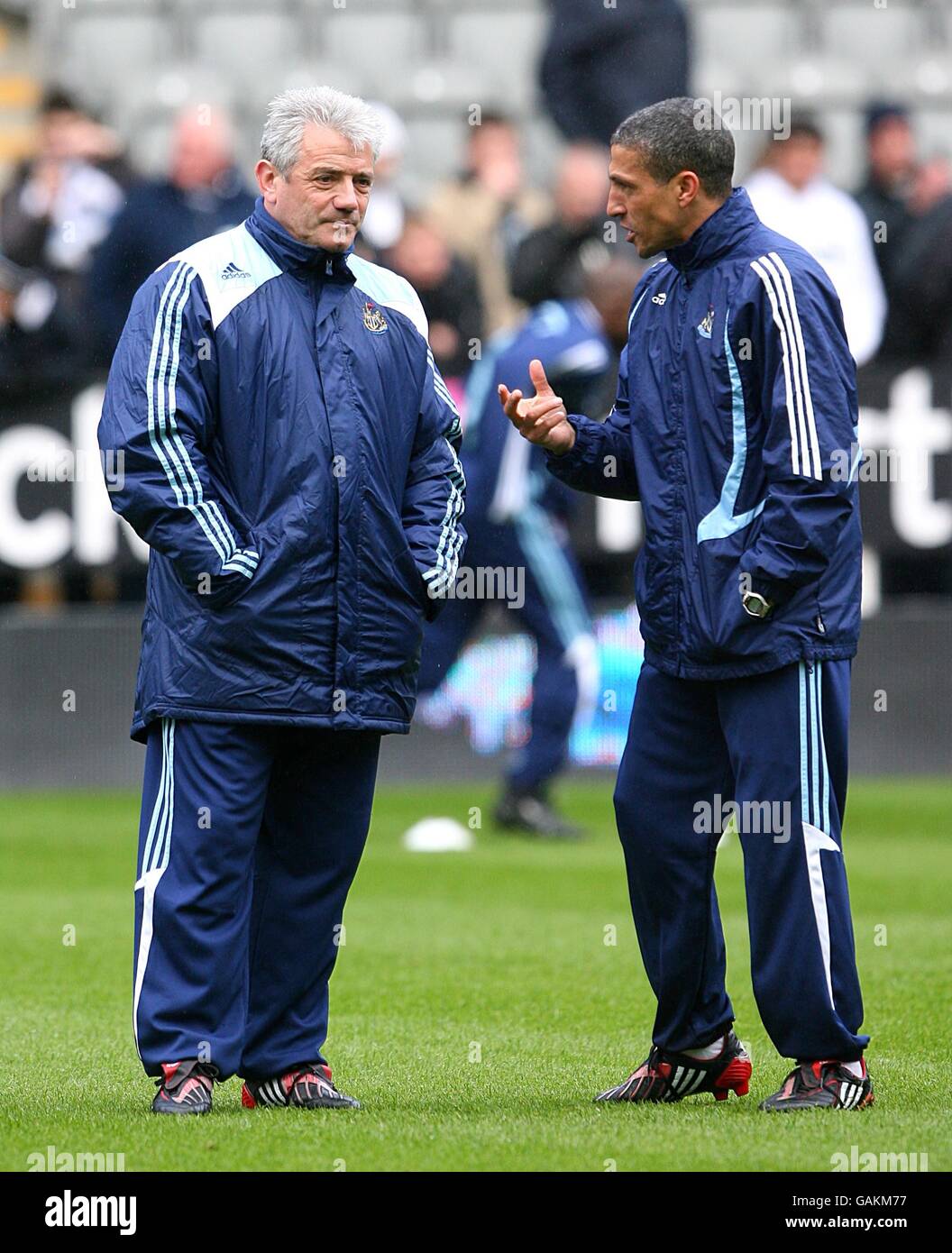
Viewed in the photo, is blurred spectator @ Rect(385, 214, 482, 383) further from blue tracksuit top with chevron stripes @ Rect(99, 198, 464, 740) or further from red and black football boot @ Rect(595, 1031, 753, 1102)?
red and black football boot @ Rect(595, 1031, 753, 1102)

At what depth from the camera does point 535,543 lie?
1088 cm

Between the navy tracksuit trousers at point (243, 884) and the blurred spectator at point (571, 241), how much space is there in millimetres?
6076

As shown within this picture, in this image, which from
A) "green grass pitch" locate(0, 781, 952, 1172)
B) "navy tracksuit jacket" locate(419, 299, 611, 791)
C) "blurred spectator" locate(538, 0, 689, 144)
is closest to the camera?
"green grass pitch" locate(0, 781, 952, 1172)

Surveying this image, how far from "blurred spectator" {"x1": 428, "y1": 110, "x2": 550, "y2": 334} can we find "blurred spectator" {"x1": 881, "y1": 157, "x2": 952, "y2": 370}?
2.06 metres

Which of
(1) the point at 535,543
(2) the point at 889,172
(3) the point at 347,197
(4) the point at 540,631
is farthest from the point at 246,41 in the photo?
(3) the point at 347,197

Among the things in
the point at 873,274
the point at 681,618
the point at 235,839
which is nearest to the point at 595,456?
the point at 681,618

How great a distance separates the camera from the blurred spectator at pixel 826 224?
1269cm

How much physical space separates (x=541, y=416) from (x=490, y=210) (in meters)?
8.61

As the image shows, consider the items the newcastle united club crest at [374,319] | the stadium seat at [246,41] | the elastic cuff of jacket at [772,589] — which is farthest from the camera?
the stadium seat at [246,41]

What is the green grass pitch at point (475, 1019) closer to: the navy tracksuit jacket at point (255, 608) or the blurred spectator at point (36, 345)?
the navy tracksuit jacket at point (255, 608)

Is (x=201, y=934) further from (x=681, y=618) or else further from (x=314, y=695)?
(x=681, y=618)

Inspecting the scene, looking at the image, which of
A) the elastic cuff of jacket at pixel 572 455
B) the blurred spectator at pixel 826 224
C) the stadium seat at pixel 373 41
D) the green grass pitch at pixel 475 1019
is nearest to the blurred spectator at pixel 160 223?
the green grass pitch at pixel 475 1019

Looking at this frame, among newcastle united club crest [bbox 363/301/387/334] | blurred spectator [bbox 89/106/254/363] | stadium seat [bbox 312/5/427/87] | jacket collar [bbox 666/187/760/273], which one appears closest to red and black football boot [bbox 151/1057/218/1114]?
newcastle united club crest [bbox 363/301/387/334]

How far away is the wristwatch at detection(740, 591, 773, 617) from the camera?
5.14 m
